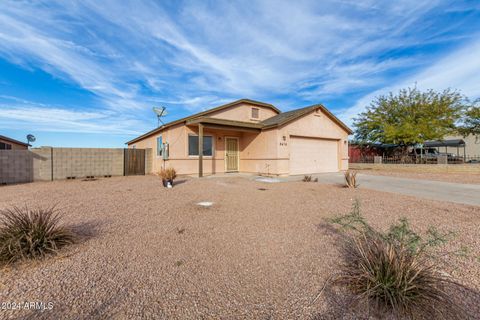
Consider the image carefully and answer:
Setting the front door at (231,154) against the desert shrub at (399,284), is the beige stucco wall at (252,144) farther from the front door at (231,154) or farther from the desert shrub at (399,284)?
Answer: the desert shrub at (399,284)

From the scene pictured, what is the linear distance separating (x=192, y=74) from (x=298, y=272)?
15125 mm

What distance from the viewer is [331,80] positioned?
51.9 feet

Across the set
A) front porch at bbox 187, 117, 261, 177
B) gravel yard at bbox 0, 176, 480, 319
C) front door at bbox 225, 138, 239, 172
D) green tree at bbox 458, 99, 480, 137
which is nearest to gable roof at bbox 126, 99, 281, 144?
front porch at bbox 187, 117, 261, 177

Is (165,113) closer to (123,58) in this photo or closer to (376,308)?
(123,58)

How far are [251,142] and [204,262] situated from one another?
38.2 feet

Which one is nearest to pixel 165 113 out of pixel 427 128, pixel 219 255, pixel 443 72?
pixel 219 255

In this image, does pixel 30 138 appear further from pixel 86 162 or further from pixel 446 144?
pixel 446 144

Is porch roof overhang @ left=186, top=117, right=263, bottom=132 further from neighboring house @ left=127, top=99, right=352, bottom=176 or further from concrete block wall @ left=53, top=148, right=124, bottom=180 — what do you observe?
concrete block wall @ left=53, top=148, right=124, bottom=180

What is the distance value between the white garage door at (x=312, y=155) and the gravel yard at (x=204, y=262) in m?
7.81

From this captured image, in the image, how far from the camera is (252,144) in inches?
550

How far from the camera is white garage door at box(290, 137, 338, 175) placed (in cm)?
1324

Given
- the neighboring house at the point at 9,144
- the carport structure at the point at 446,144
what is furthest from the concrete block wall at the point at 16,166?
the carport structure at the point at 446,144

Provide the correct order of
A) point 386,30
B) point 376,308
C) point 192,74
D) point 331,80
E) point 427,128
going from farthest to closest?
point 427,128
point 331,80
point 192,74
point 386,30
point 376,308

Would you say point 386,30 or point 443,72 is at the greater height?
point 386,30
